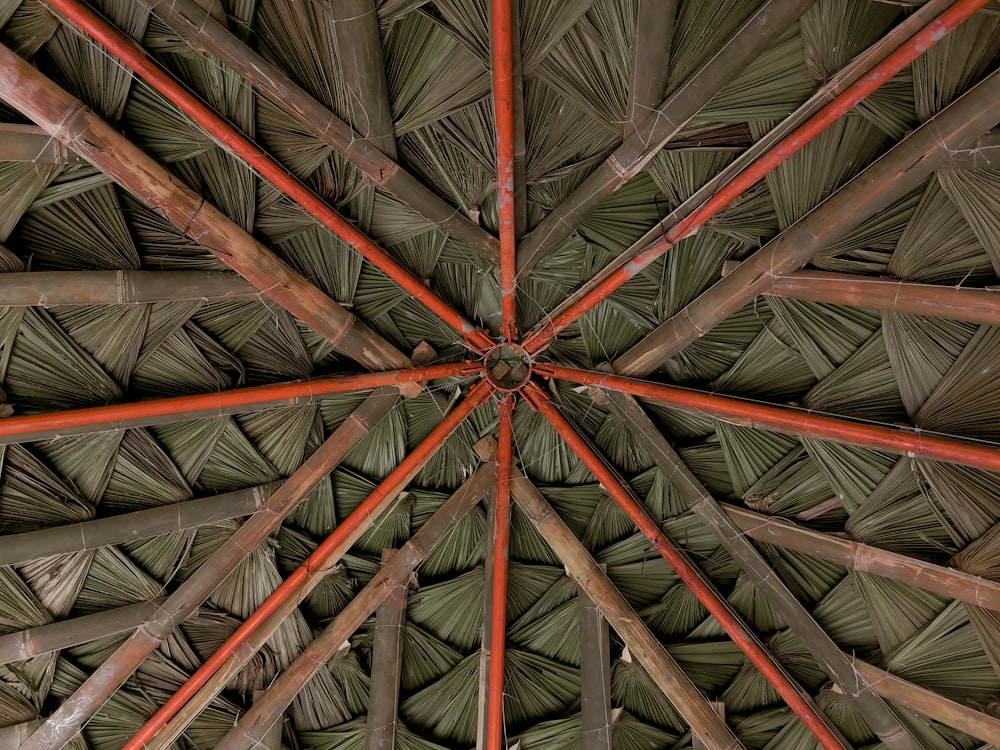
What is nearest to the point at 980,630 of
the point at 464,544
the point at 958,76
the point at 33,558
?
the point at 958,76

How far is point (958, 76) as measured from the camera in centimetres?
589

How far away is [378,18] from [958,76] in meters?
4.12

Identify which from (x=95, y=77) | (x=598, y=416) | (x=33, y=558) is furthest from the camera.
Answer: (x=598, y=416)

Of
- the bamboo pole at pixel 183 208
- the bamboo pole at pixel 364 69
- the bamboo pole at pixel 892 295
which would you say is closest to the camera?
the bamboo pole at pixel 183 208

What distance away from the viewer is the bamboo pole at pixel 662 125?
5996 mm

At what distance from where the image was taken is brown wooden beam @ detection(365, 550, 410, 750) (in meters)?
8.98

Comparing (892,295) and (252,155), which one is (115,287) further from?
(892,295)

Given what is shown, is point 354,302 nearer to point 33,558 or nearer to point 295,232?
point 295,232

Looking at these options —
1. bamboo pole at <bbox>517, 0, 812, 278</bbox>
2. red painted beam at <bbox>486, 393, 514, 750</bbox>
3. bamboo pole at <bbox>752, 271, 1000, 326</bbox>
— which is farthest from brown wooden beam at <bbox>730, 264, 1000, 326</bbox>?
red painted beam at <bbox>486, 393, 514, 750</bbox>

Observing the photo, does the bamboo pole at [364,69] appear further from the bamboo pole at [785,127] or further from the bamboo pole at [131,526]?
the bamboo pole at [131,526]

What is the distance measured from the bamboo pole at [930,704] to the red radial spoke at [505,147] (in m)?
4.54

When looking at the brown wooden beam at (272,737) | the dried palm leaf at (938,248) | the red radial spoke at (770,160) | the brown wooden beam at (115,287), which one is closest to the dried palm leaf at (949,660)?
the dried palm leaf at (938,248)

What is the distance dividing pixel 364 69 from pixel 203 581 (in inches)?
192

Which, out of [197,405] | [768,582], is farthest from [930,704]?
[197,405]
